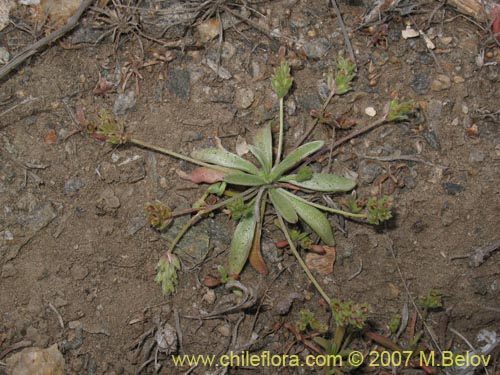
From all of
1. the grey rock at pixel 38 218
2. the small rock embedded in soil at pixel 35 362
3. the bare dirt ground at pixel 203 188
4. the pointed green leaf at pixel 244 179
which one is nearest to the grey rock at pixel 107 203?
the bare dirt ground at pixel 203 188

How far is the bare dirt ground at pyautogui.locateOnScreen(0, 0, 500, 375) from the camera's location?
3199 millimetres

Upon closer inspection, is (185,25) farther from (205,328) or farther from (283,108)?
(205,328)

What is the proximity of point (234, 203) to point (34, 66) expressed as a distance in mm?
1657

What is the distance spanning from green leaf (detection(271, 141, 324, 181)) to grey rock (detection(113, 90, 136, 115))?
3.52ft

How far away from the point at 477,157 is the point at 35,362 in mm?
3113

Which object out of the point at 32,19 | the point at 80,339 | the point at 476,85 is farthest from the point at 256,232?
the point at 32,19

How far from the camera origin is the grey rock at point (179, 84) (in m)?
3.48

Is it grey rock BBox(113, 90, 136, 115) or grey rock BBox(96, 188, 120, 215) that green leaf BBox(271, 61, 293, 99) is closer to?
grey rock BBox(113, 90, 136, 115)

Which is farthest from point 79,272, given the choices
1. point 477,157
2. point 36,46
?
point 477,157

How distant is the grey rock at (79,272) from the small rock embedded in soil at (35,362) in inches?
17.9

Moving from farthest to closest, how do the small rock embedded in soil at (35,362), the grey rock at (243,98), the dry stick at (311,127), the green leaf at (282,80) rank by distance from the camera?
the grey rock at (243,98) → the dry stick at (311,127) → the green leaf at (282,80) → the small rock embedded in soil at (35,362)

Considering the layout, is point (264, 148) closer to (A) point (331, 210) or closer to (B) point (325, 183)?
(B) point (325, 183)

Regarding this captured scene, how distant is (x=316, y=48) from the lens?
3570mm

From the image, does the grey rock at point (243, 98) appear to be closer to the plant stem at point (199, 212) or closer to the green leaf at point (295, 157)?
the green leaf at point (295, 157)
